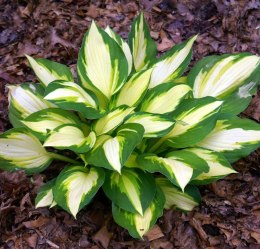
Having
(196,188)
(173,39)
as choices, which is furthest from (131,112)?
(173,39)

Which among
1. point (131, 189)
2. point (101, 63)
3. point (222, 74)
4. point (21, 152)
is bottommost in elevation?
point (131, 189)

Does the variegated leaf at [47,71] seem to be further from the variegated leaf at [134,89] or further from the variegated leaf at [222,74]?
the variegated leaf at [222,74]

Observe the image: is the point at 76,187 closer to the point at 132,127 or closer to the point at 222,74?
the point at 132,127

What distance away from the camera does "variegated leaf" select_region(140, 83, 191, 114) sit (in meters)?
1.88

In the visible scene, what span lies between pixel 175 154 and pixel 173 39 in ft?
4.18

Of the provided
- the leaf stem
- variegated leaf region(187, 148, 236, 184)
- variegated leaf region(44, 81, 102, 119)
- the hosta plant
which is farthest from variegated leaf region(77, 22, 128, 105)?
variegated leaf region(187, 148, 236, 184)

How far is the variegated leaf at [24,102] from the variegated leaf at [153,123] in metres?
0.51

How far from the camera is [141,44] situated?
2.23m

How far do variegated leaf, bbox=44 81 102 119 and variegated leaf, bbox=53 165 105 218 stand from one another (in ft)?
0.88

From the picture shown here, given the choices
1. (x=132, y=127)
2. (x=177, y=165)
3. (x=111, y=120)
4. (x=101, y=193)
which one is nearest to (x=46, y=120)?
(x=111, y=120)

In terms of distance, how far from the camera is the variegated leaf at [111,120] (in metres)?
1.82

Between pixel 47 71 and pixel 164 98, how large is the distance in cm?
63

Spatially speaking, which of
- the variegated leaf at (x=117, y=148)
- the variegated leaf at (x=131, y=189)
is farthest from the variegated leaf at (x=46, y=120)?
the variegated leaf at (x=131, y=189)

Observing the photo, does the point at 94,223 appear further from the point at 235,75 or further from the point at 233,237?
the point at 235,75
